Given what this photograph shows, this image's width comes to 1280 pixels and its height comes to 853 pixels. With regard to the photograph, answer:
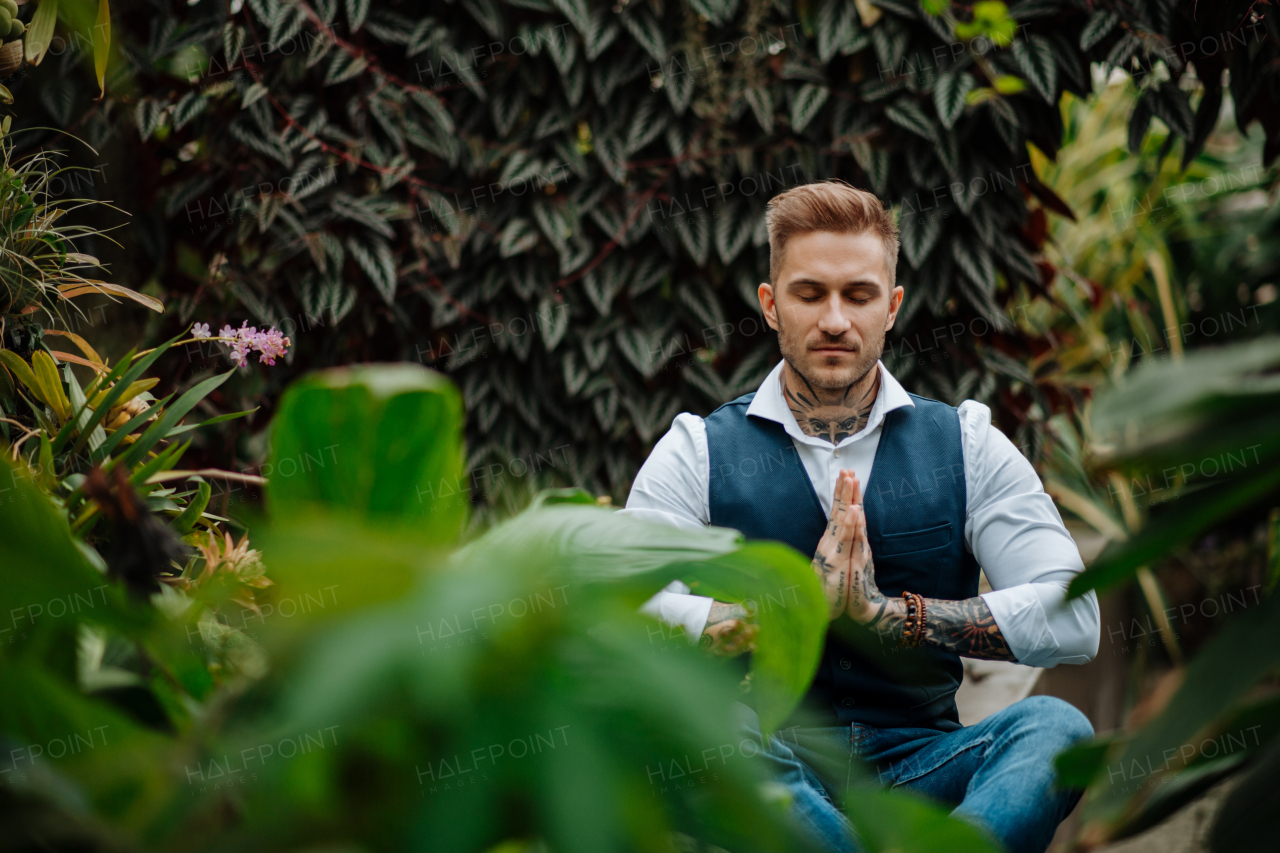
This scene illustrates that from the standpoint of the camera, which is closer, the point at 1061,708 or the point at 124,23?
the point at 1061,708

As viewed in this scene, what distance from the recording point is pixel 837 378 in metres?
1.73

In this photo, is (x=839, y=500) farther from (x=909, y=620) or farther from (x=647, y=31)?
(x=647, y=31)

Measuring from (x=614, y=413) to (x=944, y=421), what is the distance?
0.81 meters

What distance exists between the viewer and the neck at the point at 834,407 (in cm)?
176

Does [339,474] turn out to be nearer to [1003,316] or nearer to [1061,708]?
[1061,708]

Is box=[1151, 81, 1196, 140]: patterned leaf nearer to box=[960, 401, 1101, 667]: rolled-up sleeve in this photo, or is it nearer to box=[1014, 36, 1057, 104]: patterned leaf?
box=[1014, 36, 1057, 104]: patterned leaf

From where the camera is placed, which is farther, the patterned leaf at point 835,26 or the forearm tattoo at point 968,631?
the patterned leaf at point 835,26

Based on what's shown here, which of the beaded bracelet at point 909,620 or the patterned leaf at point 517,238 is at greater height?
the patterned leaf at point 517,238

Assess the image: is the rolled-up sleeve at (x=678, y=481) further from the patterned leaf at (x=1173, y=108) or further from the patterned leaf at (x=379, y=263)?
the patterned leaf at (x=1173, y=108)

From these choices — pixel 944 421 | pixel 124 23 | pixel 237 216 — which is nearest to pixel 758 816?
pixel 944 421

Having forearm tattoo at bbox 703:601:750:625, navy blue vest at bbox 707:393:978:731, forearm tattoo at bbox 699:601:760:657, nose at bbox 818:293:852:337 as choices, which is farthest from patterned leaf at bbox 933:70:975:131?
forearm tattoo at bbox 699:601:760:657

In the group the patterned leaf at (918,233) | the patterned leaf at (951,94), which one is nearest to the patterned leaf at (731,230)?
the patterned leaf at (918,233)

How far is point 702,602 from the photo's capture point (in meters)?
1.58

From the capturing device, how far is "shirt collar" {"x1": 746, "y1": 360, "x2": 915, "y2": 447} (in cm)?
173
